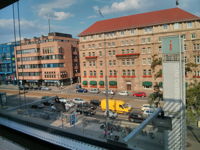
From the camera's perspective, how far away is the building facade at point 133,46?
20.4m

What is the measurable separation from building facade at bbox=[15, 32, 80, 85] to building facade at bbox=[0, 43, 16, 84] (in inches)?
223

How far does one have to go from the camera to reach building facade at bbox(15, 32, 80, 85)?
31969 mm

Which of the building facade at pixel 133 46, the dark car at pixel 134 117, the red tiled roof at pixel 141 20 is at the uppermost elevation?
the red tiled roof at pixel 141 20

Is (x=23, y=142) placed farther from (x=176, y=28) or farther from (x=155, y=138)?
(x=176, y=28)

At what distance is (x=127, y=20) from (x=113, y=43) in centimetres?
380

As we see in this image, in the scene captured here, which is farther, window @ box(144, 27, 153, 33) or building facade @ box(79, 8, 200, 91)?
window @ box(144, 27, 153, 33)

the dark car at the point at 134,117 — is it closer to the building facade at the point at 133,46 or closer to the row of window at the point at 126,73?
the building facade at the point at 133,46

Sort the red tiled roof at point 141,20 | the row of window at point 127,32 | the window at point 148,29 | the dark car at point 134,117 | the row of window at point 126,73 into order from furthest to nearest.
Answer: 1. the row of window at point 126,73
2. the window at point 148,29
3. the red tiled roof at point 141,20
4. the row of window at point 127,32
5. the dark car at point 134,117

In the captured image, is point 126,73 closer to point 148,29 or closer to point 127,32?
point 127,32

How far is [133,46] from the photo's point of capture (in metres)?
24.0

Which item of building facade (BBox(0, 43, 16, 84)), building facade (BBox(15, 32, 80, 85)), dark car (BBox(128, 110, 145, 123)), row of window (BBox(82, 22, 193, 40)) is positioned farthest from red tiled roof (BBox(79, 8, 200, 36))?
building facade (BBox(0, 43, 16, 84))

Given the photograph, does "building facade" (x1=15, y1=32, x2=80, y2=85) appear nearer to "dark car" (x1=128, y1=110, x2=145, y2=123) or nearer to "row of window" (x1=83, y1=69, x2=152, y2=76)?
"row of window" (x1=83, y1=69, x2=152, y2=76)

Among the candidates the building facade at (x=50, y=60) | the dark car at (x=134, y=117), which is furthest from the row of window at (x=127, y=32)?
the dark car at (x=134, y=117)

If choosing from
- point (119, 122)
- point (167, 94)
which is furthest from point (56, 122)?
point (167, 94)
